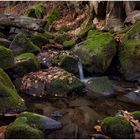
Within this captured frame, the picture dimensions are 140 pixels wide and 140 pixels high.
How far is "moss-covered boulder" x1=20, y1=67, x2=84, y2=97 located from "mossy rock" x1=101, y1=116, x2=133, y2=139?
3.43 metres

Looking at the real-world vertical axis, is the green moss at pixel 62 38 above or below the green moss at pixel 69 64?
above

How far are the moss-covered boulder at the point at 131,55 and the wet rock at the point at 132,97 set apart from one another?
4.30 feet

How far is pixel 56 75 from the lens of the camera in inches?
495

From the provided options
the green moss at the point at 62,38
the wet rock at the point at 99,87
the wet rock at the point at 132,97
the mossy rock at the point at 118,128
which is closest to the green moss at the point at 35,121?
the mossy rock at the point at 118,128

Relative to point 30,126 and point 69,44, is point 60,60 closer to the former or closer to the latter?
point 69,44

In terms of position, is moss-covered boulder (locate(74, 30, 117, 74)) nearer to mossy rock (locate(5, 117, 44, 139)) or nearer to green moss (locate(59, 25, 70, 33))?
mossy rock (locate(5, 117, 44, 139))

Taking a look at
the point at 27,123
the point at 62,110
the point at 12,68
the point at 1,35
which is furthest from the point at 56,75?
the point at 1,35

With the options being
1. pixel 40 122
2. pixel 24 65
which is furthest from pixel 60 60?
pixel 40 122

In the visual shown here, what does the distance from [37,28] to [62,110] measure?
7.53m

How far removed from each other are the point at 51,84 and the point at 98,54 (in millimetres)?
2469

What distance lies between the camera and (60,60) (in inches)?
566

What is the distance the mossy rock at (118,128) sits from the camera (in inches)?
328

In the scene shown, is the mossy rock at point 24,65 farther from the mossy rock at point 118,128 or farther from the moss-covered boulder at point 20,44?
the mossy rock at point 118,128

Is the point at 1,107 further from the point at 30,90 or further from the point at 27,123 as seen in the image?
the point at 30,90
